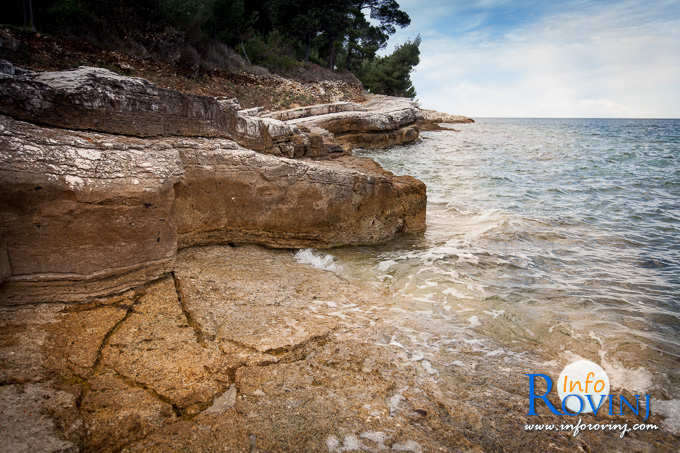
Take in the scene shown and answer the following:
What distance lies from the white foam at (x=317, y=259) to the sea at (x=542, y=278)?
0.04ft

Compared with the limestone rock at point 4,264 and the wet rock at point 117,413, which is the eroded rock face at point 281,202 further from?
the wet rock at point 117,413

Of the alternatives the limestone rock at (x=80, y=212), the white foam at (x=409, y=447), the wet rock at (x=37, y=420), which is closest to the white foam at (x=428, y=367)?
the white foam at (x=409, y=447)

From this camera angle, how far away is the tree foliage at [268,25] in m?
14.2

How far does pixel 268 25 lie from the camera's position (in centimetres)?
2705

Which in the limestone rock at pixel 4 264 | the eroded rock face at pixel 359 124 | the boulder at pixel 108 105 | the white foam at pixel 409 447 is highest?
the eroded rock face at pixel 359 124

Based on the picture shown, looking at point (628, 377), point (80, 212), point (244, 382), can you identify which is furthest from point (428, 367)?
point (80, 212)

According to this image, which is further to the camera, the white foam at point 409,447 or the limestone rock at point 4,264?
the limestone rock at point 4,264

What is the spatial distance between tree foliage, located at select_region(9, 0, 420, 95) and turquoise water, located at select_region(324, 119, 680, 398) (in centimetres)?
1553

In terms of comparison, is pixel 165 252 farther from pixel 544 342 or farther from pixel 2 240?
pixel 544 342

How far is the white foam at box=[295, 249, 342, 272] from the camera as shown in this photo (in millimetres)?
A: 3992

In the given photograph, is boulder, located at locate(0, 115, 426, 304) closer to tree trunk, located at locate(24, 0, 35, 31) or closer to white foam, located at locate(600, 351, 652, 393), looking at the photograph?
white foam, located at locate(600, 351, 652, 393)

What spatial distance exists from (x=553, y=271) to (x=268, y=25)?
2891 centimetres

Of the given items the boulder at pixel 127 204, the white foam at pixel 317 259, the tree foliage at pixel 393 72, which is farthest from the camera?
the tree foliage at pixel 393 72

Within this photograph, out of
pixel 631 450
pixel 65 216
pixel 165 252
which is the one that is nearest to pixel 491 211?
pixel 631 450
